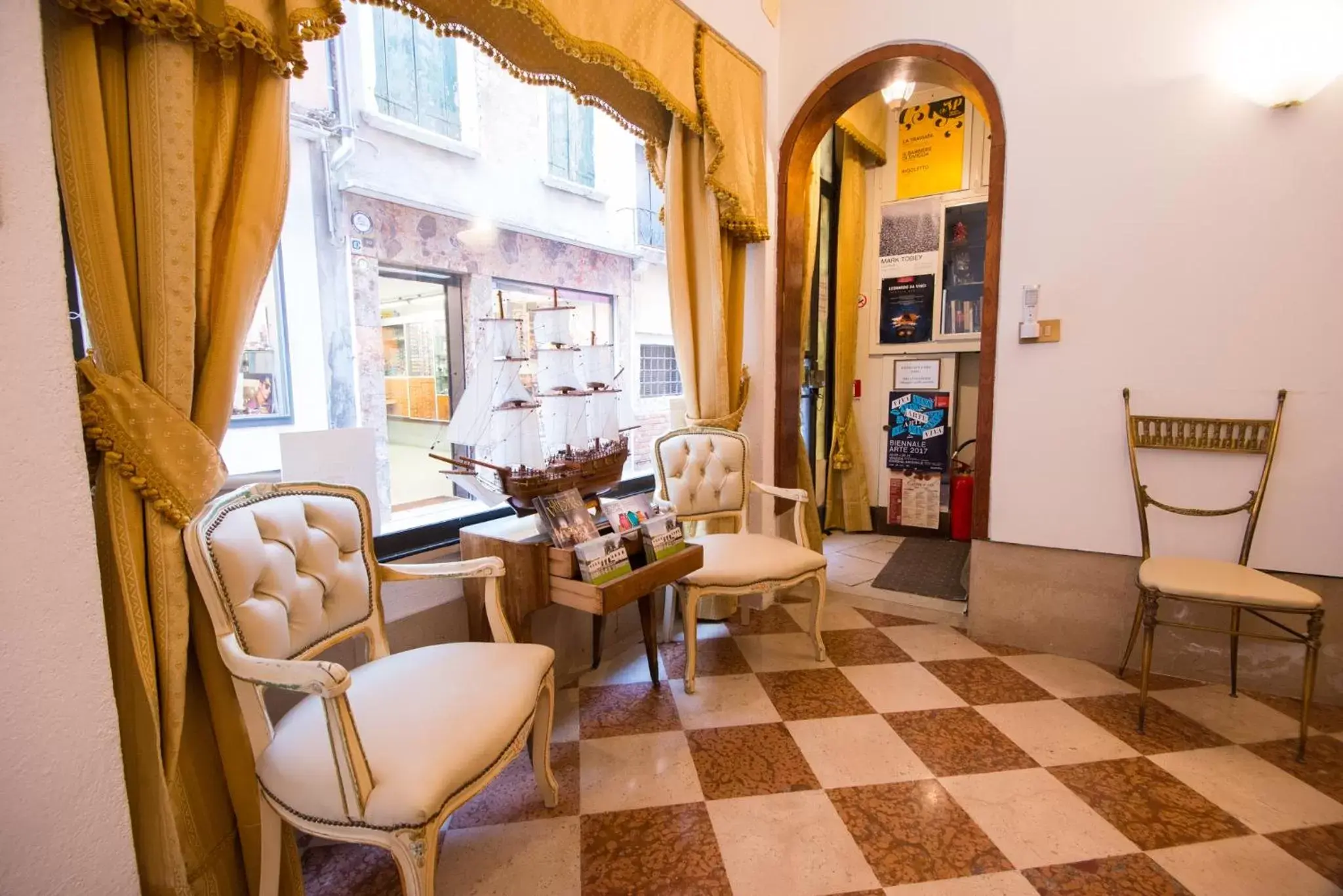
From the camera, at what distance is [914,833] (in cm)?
160

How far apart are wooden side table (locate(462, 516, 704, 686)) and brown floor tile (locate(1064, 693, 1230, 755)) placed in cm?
169

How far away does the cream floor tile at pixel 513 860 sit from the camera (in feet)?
4.70

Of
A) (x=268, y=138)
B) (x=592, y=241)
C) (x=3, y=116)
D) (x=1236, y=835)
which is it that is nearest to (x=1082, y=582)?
(x=1236, y=835)

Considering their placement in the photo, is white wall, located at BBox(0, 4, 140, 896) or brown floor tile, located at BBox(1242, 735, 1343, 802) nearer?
white wall, located at BBox(0, 4, 140, 896)

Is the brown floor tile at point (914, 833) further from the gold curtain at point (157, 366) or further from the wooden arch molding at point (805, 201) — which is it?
the gold curtain at point (157, 366)

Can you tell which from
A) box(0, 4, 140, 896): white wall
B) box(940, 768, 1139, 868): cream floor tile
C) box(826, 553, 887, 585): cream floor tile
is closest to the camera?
box(0, 4, 140, 896): white wall

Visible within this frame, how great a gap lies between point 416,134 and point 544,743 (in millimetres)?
2301

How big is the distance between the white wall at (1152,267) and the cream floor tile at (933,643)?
1.79 feet

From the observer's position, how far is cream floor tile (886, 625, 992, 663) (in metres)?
2.63

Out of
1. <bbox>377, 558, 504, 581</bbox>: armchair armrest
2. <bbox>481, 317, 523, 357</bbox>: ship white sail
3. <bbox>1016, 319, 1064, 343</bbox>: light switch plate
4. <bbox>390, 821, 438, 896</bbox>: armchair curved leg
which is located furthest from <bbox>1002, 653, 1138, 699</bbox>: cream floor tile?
<bbox>481, 317, 523, 357</bbox>: ship white sail

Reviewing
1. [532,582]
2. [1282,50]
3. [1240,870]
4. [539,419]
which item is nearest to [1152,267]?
[1282,50]

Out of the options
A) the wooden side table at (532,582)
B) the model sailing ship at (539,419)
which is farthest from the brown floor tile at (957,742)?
the model sailing ship at (539,419)

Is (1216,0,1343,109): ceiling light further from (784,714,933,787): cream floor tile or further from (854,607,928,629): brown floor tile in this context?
(784,714,933,787): cream floor tile

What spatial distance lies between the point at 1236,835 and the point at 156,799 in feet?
8.40
